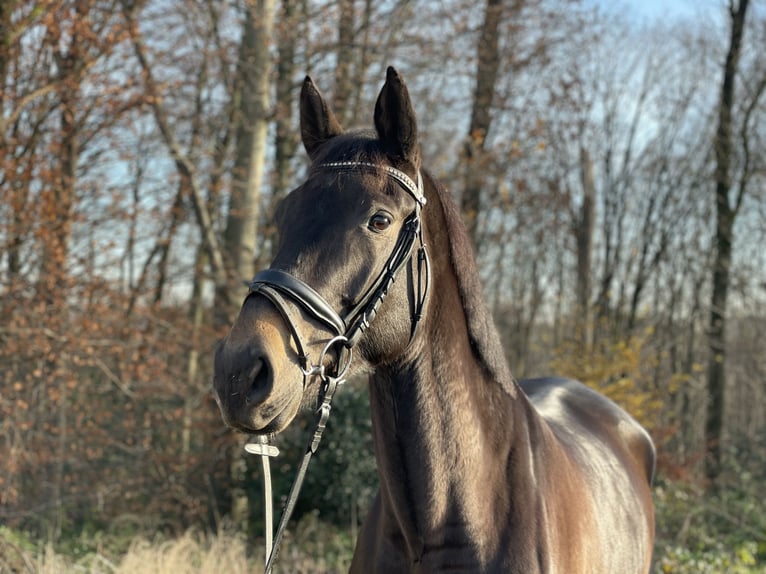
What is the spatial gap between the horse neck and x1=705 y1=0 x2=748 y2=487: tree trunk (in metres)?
13.1

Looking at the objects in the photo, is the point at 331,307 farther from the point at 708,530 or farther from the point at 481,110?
the point at 481,110

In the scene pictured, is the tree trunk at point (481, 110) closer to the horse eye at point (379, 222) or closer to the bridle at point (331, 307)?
the bridle at point (331, 307)

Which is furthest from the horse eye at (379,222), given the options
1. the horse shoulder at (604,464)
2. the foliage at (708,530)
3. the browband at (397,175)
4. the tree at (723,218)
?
the tree at (723,218)

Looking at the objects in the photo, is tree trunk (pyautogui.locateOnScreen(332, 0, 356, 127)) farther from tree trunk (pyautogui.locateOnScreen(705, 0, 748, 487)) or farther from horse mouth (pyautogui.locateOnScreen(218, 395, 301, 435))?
tree trunk (pyautogui.locateOnScreen(705, 0, 748, 487))

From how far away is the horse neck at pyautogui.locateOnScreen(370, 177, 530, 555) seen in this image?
2.30 meters

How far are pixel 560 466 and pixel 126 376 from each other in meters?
6.52

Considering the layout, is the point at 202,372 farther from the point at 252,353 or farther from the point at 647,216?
the point at 647,216

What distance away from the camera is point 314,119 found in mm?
2512

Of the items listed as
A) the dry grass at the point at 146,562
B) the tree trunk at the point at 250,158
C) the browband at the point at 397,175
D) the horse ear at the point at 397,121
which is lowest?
the dry grass at the point at 146,562

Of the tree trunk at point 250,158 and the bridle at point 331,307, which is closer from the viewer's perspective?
the bridle at point 331,307

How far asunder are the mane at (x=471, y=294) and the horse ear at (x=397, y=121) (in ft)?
0.66

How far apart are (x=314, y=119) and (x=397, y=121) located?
1.24ft

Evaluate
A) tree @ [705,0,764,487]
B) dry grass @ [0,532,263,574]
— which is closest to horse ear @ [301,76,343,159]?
dry grass @ [0,532,263,574]

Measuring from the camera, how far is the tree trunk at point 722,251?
14.5 m
